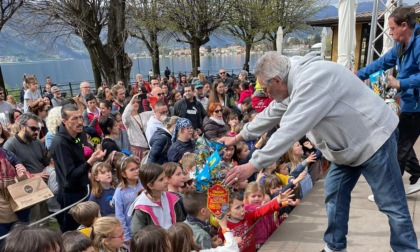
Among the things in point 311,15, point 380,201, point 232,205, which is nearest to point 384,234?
point 380,201

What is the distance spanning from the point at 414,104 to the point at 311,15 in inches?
1285

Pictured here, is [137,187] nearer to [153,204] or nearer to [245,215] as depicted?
[153,204]

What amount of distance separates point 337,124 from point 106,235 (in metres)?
1.97

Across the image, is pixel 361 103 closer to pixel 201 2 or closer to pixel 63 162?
pixel 63 162

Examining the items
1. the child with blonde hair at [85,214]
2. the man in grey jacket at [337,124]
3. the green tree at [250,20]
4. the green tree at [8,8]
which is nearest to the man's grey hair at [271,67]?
the man in grey jacket at [337,124]

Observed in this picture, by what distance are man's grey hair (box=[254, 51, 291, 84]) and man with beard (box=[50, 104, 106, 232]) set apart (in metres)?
2.28

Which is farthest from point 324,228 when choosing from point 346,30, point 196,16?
point 196,16

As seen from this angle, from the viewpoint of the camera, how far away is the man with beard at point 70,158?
4.05m

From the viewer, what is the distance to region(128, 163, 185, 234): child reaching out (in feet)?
10.8

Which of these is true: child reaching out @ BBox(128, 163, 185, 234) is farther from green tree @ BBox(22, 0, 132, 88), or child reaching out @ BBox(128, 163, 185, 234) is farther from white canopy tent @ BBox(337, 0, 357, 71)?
green tree @ BBox(22, 0, 132, 88)

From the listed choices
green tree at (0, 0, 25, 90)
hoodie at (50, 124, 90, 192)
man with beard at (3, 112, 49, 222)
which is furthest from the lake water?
hoodie at (50, 124, 90, 192)

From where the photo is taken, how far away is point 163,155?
536 cm

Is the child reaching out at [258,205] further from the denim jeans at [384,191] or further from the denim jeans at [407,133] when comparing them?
the denim jeans at [407,133]

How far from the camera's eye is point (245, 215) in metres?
3.50
